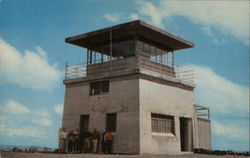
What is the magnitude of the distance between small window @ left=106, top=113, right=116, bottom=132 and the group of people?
1.73ft

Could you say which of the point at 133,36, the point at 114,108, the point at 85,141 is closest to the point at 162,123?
the point at 114,108

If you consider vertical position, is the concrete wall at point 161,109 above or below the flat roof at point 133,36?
below

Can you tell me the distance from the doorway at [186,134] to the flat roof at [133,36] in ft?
20.2

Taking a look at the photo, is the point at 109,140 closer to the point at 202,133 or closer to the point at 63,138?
the point at 63,138

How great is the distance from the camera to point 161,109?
21.4 meters

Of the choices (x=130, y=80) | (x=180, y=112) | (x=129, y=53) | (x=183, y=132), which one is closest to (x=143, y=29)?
(x=129, y=53)

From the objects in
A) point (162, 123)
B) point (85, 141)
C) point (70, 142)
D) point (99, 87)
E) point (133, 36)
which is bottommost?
point (70, 142)

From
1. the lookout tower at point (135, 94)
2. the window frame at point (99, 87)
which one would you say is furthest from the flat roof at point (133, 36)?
the window frame at point (99, 87)

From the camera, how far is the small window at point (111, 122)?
21062mm

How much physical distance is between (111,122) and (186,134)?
642 cm

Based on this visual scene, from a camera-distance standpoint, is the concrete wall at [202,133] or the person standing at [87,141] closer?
the person standing at [87,141]

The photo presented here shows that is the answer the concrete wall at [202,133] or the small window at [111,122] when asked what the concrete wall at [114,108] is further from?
the concrete wall at [202,133]

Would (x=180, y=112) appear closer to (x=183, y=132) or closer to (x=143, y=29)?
(x=183, y=132)

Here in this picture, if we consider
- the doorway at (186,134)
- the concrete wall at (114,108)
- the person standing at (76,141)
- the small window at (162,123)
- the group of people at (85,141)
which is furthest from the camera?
the doorway at (186,134)
